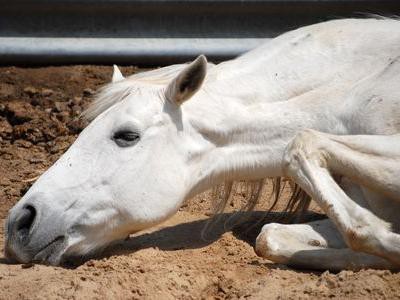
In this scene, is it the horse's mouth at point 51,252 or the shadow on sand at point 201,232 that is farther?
the shadow on sand at point 201,232

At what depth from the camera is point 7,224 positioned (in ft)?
15.1

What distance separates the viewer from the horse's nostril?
15.0ft

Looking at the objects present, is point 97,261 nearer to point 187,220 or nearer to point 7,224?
point 7,224

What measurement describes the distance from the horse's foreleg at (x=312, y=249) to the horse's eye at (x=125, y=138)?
31.6 inches

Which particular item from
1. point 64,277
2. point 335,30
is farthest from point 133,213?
point 335,30

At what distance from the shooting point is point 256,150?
5.03 metres

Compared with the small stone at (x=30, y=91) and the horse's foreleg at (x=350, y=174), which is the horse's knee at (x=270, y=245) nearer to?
the horse's foreleg at (x=350, y=174)

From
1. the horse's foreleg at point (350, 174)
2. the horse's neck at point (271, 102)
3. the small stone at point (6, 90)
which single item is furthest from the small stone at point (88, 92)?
the horse's foreleg at point (350, 174)

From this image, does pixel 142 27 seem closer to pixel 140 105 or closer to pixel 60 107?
pixel 60 107

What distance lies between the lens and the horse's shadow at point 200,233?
499 cm

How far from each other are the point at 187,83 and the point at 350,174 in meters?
0.95

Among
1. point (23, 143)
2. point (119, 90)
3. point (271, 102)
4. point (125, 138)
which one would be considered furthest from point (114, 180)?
point (23, 143)

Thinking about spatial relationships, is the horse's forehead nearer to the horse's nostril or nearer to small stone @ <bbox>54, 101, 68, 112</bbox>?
the horse's nostril

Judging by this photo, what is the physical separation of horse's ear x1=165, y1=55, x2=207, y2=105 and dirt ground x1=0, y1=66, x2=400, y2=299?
2.59 feet
